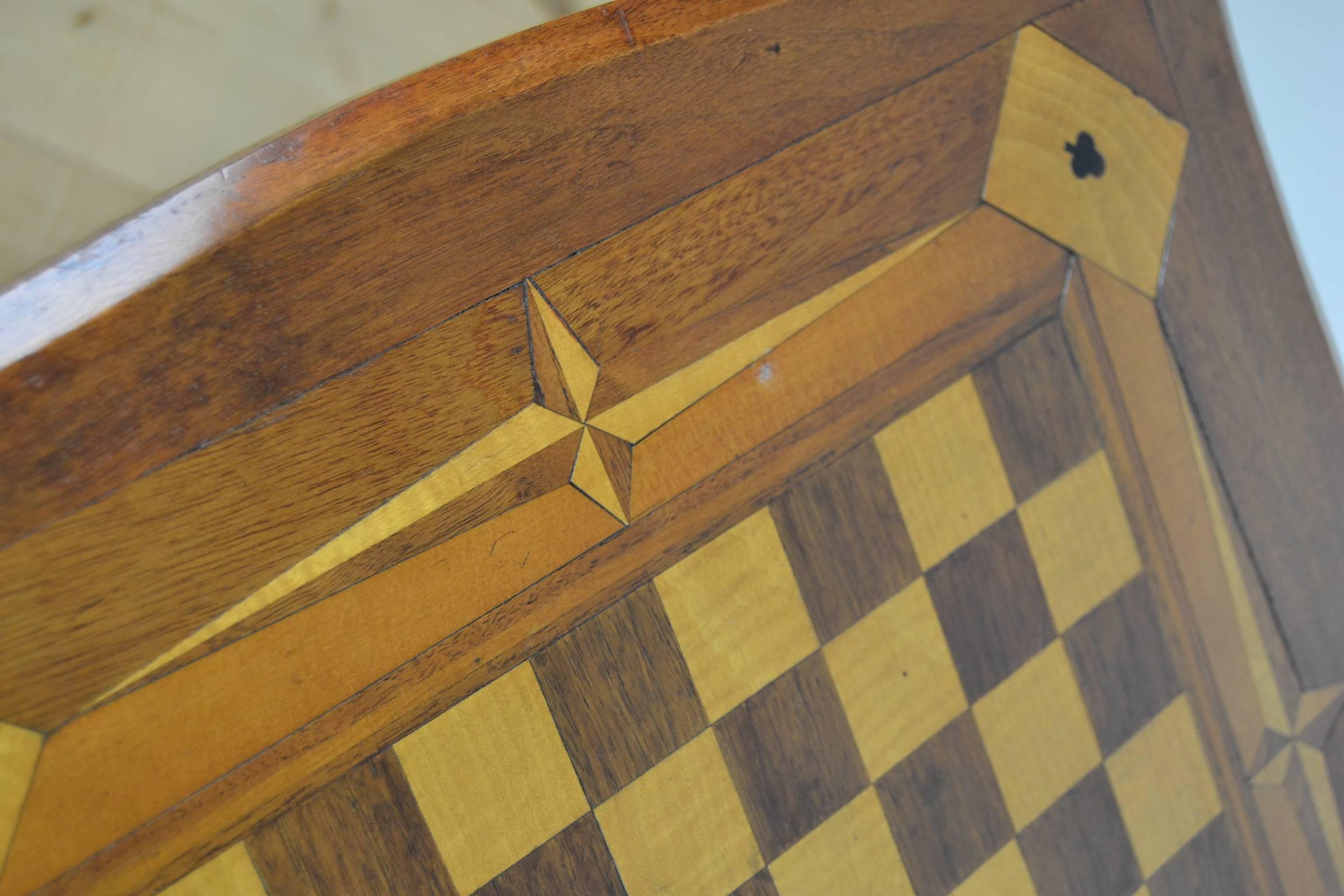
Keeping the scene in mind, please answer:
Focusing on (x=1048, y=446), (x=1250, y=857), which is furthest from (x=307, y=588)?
(x=1250, y=857)

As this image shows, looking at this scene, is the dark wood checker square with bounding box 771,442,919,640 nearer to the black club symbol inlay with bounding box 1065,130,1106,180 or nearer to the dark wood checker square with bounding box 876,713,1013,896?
the dark wood checker square with bounding box 876,713,1013,896

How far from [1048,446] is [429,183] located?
21.5 inches

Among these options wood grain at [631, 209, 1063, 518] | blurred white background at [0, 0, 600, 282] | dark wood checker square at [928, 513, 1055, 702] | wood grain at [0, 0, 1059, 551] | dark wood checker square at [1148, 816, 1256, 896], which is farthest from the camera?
blurred white background at [0, 0, 600, 282]

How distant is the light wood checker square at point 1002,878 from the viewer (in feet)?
2.59

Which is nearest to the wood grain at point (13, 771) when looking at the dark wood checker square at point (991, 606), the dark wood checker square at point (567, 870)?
the dark wood checker square at point (567, 870)

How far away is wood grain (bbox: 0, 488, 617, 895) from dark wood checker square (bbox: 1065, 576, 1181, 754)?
47cm

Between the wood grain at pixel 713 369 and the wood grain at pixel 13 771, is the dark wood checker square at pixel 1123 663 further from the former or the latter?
the wood grain at pixel 13 771

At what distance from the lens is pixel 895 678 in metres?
0.76

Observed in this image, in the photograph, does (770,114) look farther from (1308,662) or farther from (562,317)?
(1308,662)

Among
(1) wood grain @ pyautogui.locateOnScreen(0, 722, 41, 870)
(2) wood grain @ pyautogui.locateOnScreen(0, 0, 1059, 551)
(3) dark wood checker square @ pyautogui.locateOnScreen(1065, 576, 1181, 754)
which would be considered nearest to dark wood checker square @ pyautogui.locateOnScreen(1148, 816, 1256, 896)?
(3) dark wood checker square @ pyautogui.locateOnScreen(1065, 576, 1181, 754)

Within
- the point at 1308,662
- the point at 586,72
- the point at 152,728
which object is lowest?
the point at 1308,662

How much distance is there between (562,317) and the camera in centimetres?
60

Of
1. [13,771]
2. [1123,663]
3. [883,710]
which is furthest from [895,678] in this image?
[13,771]

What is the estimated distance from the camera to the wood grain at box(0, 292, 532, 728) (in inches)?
19.2
